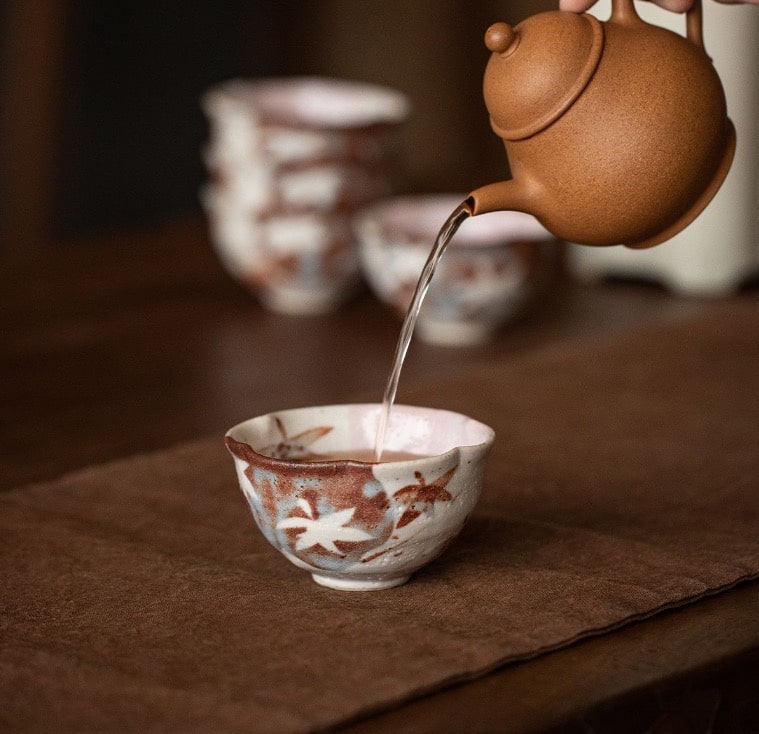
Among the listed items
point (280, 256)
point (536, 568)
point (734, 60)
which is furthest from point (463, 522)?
point (734, 60)

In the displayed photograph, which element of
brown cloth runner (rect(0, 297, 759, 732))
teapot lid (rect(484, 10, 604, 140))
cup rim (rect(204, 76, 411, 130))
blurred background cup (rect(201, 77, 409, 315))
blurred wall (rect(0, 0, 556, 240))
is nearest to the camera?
brown cloth runner (rect(0, 297, 759, 732))

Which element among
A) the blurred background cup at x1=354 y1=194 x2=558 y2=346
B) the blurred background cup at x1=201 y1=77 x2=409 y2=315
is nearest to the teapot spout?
the blurred background cup at x1=354 y1=194 x2=558 y2=346

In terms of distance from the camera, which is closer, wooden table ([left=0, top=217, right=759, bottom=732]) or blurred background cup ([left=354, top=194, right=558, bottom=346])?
wooden table ([left=0, top=217, right=759, bottom=732])

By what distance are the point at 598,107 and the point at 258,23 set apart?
8.62ft

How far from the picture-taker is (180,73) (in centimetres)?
324

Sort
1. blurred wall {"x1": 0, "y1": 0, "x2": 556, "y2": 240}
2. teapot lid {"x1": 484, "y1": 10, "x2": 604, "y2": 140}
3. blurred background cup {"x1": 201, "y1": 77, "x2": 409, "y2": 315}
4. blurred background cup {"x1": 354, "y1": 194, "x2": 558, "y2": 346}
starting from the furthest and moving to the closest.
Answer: blurred wall {"x1": 0, "y1": 0, "x2": 556, "y2": 240} < blurred background cup {"x1": 201, "y1": 77, "x2": 409, "y2": 315} < blurred background cup {"x1": 354, "y1": 194, "x2": 558, "y2": 346} < teapot lid {"x1": 484, "y1": 10, "x2": 604, "y2": 140}

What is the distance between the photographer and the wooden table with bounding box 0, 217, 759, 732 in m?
0.67

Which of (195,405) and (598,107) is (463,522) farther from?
(195,405)

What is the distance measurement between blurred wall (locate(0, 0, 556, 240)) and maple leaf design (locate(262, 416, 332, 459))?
6.66 ft

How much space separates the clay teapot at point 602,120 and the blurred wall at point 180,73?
201cm

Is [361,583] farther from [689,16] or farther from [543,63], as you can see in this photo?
[689,16]

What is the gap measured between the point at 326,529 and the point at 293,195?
0.93 m

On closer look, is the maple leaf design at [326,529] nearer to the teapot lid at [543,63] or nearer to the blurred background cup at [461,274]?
the teapot lid at [543,63]

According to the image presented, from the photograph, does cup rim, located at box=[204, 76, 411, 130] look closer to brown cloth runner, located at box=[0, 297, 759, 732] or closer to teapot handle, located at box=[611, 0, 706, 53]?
brown cloth runner, located at box=[0, 297, 759, 732]
